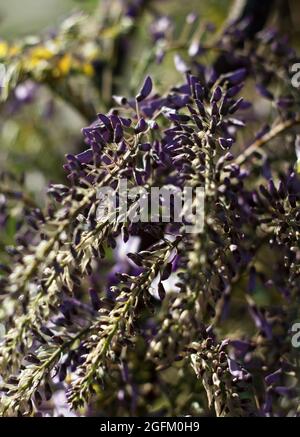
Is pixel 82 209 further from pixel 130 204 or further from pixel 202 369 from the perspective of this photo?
pixel 202 369

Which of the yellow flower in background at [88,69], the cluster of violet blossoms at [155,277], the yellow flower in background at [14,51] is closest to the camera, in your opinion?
the cluster of violet blossoms at [155,277]

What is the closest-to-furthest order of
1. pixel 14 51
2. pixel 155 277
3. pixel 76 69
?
pixel 155 277
pixel 14 51
pixel 76 69

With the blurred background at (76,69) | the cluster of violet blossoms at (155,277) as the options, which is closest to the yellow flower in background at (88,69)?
the blurred background at (76,69)

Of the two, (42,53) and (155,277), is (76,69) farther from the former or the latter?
(155,277)

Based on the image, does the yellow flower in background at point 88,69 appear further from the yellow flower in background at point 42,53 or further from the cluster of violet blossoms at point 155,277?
the cluster of violet blossoms at point 155,277

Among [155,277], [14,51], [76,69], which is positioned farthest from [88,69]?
[155,277]

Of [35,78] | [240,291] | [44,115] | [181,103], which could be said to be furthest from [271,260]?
[44,115]

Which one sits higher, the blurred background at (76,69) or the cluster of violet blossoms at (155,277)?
the blurred background at (76,69)

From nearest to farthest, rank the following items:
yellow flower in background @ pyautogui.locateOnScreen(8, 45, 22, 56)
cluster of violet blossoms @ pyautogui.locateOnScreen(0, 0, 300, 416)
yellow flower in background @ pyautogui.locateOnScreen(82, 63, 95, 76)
Answer: cluster of violet blossoms @ pyautogui.locateOnScreen(0, 0, 300, 416), yellow flower in background @ pyautogui.locateOnScreen(8, 45, 22, 56), yellow flower in background @ pyautogui.locateOnScreen(82, 63, 95, 76)

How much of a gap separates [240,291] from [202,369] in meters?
0.47

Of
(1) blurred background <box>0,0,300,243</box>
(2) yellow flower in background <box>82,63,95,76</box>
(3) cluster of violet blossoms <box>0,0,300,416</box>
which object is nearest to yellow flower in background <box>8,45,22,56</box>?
(1) blurred background <box>0,0,300,243</box>

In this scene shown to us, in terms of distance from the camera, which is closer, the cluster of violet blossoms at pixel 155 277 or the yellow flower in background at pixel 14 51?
the cluster of violet blossoms at pixel 155 277

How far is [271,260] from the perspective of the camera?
118 cm

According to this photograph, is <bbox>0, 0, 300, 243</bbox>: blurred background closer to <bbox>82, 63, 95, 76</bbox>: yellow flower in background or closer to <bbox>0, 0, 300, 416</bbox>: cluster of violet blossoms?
<bbox>82, 63, 95, 76</bbox>: yellow flower in background
